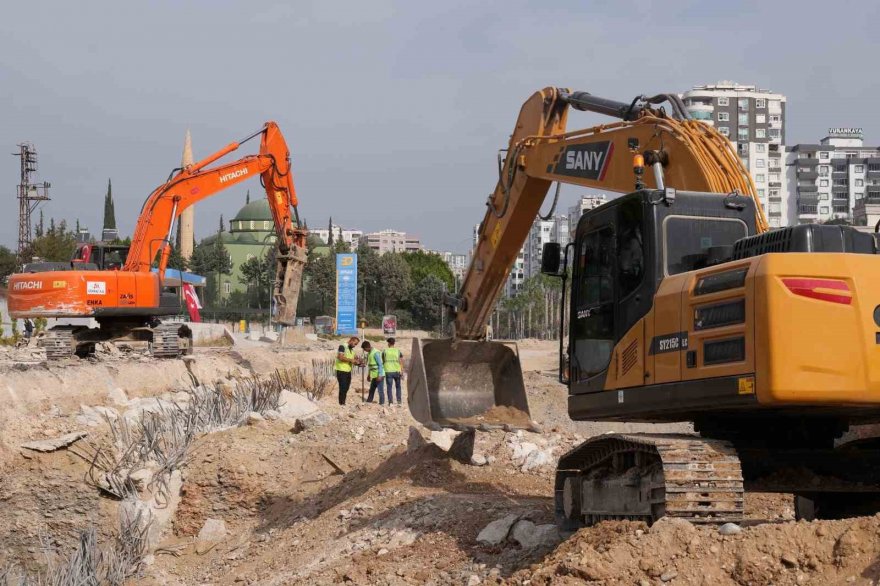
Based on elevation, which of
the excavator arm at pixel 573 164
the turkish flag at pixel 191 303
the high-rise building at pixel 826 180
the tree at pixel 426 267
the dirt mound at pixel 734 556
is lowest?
the dirt mound at pixel 734 556

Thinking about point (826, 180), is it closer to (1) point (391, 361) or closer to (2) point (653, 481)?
(1) point (391, 361)

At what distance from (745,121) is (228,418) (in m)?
145

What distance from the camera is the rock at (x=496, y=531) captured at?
30.2ft

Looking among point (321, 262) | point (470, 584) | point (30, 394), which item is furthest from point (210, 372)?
point (321, 262)

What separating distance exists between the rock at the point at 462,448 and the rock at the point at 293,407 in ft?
15.9

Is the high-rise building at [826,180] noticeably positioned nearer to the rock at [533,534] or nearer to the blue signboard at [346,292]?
the blue signboard at [346,292]

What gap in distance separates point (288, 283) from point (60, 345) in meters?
5.07

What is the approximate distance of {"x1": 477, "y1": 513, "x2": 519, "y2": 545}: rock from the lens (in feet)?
30.2

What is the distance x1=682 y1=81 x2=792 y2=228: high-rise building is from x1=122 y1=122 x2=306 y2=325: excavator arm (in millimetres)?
119471

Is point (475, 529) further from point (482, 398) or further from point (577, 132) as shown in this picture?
point (577, 132)

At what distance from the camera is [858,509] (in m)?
8.67

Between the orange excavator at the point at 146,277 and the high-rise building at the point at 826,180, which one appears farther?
the high-rise building at the point at 826,180

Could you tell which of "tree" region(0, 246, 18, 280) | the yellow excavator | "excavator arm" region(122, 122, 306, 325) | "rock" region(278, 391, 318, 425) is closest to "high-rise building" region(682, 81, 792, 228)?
"tree" region(0, 246, 18, 280)

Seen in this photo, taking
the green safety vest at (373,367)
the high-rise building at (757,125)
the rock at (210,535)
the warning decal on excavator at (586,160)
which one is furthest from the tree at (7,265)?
the high-rise building at (757,125)
